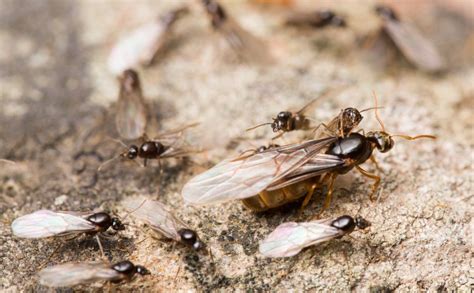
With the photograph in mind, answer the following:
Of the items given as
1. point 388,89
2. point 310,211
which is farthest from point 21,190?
point 388,89

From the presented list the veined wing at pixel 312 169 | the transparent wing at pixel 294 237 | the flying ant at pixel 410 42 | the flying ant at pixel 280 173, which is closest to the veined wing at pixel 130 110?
A: the flying ant at pixel 280 173

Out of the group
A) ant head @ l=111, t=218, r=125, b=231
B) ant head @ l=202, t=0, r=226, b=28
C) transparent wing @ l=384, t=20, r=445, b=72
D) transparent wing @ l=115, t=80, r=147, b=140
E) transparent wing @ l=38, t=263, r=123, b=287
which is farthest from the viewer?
ant head @ l=202, t=0, r=226, b=28

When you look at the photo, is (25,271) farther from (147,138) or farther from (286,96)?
(286,96)

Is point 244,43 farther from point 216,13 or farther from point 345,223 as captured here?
point 345,223

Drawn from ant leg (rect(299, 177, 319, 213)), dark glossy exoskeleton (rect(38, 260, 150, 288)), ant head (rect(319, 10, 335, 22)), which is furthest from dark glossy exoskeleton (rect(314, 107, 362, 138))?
ant head (rect(319, 10, 335, 22))

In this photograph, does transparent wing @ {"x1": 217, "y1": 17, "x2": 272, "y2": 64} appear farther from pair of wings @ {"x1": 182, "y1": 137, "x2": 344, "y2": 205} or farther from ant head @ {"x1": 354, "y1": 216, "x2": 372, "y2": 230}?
ant head @ {"x1": 354, "y1": 216, "x2": 372, "y2": 230}
